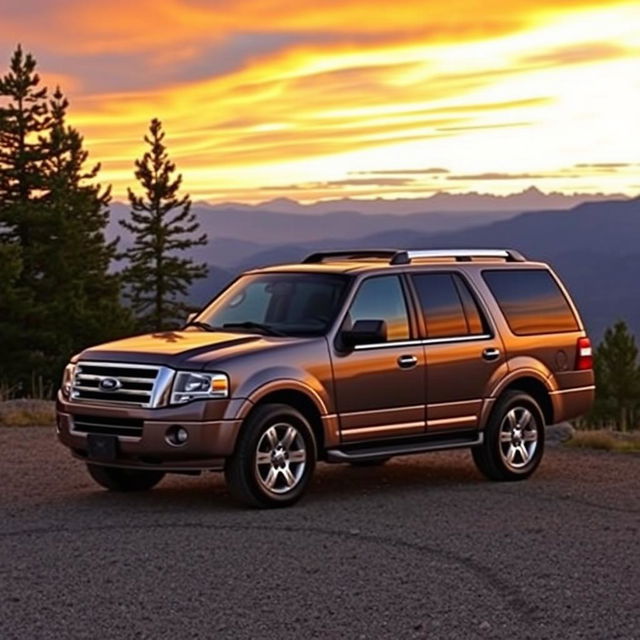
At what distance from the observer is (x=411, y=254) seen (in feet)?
43.1

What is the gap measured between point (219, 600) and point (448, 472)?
21.0 ft

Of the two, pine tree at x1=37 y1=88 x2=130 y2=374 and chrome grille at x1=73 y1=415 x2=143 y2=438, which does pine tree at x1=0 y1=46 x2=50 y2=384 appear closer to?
pine tree at x1=37 y1=88 x2=130 y2=374

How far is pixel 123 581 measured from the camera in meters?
8.62

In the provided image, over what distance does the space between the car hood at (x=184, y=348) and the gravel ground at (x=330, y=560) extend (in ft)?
3.90

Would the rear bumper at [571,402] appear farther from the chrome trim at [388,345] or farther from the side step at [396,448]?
the chrome trim at [388,345]

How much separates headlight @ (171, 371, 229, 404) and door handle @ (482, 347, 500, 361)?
2.93 metres

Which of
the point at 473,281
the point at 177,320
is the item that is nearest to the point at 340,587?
the point at 473,281

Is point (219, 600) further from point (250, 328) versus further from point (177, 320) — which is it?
point (177, 320)

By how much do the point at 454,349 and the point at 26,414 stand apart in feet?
26.3

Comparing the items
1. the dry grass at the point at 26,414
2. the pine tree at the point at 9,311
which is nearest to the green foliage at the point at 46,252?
the pine tree at the point at 9,311

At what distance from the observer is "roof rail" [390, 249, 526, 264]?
1306cm

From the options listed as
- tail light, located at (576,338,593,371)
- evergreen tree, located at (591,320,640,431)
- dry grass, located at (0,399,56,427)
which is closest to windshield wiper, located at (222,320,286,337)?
tail light, located at (576,338,593,371)

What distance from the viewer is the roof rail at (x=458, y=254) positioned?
42.9 feet

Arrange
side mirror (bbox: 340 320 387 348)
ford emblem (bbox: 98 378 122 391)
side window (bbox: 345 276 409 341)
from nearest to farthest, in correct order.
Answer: ford emblem (bbox: 98 378 122 391)
side mirror (bbox: 340 320 387 348)
side window (bbox: 345 276 409 341)
